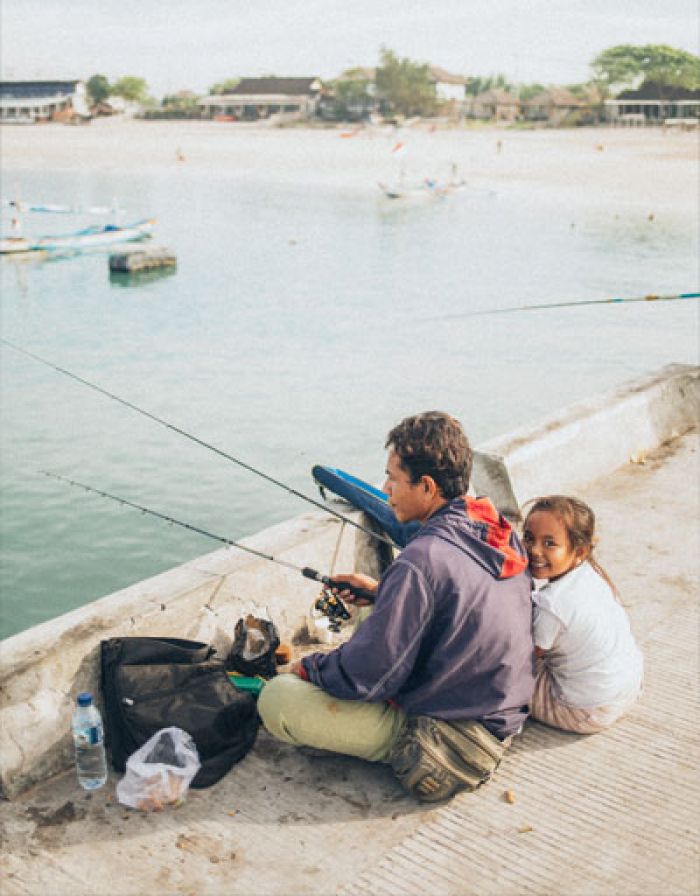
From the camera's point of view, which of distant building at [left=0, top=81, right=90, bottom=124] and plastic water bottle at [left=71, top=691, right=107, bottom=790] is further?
distant building at [left=0, top=81, right=90, bottom=124]

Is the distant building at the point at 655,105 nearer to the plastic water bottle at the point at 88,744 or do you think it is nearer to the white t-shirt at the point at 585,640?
the white t-shirt at the point at 585,640

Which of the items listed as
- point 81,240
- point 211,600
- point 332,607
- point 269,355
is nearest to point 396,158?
point 81,240

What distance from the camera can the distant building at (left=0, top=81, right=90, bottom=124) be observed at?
118562 mm

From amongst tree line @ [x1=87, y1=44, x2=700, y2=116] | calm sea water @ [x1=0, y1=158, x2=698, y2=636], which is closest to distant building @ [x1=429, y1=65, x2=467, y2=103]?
tree line @ [x1=87, y1=44, x2=700, y2=116]

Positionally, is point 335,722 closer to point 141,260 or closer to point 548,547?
point 548,547

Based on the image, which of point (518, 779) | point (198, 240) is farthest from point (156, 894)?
point (198, 240)

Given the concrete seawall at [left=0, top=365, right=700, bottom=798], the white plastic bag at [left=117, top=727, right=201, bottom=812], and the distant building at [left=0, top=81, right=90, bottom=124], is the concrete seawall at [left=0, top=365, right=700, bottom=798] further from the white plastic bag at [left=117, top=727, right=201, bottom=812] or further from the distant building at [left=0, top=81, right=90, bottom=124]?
the distant building at [left=0, top=81, right=90, bottom=124]

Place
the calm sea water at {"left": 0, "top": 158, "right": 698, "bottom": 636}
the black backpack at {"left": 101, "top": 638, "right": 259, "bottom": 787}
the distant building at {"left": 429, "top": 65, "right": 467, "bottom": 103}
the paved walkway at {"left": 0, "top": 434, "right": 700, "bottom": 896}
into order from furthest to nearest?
the distant building at {"left": 429, "top": 65, "right": 467, "bottom": 103}
the calm sea water at {"left": 0, "top": 158, "right": 698, "bottom": 636}
the black backpack at {"left": 101, "top": 638, "right": 259, "bottom": 787}
the paved walkway at {"left": 0, "top": 434, "right": 700, "bottom": 896}

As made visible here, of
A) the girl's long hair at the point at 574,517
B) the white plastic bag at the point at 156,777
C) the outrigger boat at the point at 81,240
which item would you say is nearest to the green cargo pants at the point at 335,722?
the white plastic bag at the point at 156,777

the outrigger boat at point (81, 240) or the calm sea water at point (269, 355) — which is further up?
the outrigger boat at point (81, 240)

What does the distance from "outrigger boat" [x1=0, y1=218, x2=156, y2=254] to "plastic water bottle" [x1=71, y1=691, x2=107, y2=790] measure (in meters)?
29.1

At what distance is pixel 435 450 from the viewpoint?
330 centimetres

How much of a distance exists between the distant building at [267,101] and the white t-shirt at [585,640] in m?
115

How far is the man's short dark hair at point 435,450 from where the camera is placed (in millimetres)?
3299
